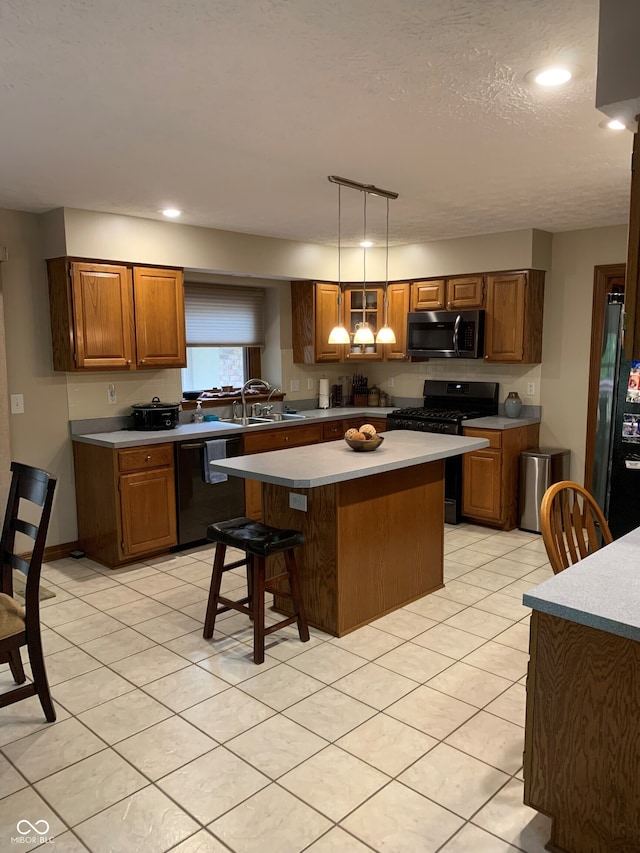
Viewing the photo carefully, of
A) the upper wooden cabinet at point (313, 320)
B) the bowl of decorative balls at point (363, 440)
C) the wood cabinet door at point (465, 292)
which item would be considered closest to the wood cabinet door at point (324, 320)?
the upper wooden cabinet at point (313, 320)

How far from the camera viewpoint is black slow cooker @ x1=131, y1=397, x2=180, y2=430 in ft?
15.3

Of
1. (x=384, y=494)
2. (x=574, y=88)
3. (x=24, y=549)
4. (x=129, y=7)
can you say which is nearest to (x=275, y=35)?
(x=129, y=7)

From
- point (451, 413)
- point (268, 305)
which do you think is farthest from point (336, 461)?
point (268, 305)

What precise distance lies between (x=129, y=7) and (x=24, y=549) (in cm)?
370

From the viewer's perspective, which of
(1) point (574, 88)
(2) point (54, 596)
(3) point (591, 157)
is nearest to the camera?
(1) point (574, 88)

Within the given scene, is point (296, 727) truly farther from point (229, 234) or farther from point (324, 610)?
point (229, 234)

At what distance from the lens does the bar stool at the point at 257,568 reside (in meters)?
2.96

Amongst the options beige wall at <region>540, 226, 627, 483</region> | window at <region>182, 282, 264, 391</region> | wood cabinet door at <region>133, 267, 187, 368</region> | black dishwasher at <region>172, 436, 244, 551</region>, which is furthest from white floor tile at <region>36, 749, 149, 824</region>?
beige wall at <region>540, 226, 627, 483</region>

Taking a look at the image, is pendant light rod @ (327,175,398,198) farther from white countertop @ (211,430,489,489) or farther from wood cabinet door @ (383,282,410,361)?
wood cabinet door @ (383,282,410,361)

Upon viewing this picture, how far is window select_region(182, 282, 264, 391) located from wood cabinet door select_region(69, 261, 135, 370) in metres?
0.94

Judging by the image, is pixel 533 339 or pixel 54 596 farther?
pixel 533 339

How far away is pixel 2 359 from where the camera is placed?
413cm

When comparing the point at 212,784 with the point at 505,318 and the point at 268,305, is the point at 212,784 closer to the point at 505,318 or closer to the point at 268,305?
the point at 505,318

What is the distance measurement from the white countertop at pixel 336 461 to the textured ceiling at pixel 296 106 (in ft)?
4.98
